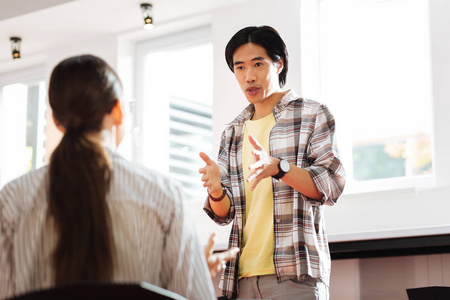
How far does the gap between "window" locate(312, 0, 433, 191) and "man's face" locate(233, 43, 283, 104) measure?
126 centimetres

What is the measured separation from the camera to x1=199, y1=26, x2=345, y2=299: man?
2.04 meters

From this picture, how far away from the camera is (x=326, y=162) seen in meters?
2.10

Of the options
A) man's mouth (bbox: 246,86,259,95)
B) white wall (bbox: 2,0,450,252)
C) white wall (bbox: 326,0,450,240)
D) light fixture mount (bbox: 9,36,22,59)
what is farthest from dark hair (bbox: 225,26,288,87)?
light fixture mount (bbox: 9,36,22,59)

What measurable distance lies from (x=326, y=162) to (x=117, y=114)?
0.98 m

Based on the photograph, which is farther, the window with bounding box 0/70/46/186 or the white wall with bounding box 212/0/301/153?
the window with bounding box 0/70/46/186

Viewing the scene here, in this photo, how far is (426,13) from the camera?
3.42 meters

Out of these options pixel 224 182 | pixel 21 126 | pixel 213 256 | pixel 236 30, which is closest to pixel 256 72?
pixel 224 182

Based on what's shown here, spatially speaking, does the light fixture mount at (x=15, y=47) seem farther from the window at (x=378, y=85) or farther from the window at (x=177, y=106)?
the window at (x=378, y=85)

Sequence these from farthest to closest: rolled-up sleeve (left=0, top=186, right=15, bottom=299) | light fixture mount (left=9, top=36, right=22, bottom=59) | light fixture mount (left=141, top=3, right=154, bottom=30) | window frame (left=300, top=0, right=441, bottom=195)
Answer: light fixture mount (left=9, top=36, right=22, bottom=59) → light fixture mount (left=141, top=3, right=154, bottom=30) → window frame (left=300, top=0, right=441, bottom=195) → rolled-up sleeve (left=0, top=186, right=15, bottom=299)

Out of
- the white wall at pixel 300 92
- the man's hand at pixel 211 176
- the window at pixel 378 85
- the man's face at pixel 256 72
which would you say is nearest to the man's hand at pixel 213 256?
the man's hand at pixel 211 176

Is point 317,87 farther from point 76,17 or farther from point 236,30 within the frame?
point 76,17

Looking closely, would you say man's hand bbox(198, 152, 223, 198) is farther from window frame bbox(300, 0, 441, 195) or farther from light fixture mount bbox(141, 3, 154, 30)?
light fixture mount bbox(141, 3, 154, 30)

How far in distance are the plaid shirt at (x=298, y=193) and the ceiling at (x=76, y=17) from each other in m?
1.78

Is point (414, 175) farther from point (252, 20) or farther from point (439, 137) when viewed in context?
point (252, 20)
